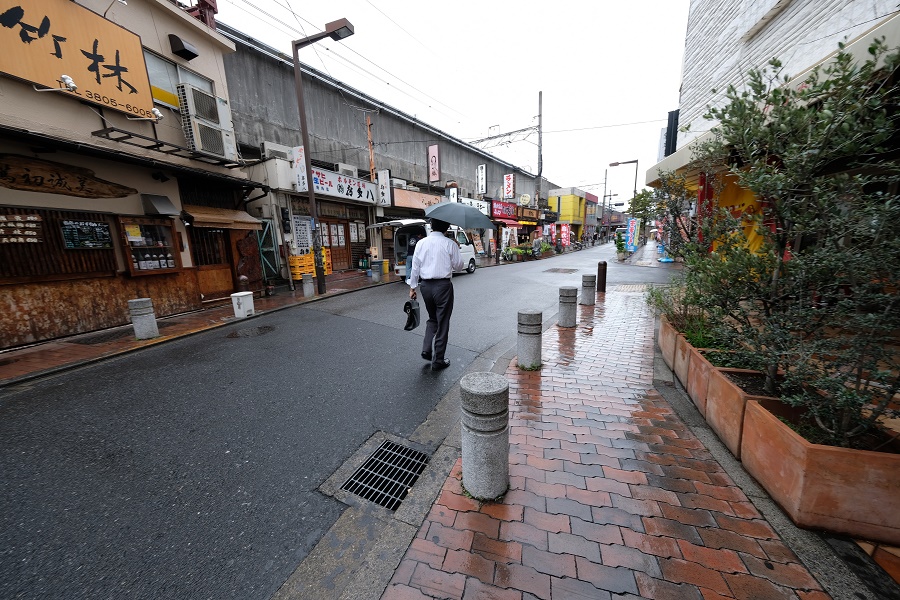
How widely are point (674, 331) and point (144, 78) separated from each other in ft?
39.3

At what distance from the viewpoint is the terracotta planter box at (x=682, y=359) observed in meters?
3.80

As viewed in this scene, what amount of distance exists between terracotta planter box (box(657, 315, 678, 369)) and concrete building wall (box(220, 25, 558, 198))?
1469 centimetres

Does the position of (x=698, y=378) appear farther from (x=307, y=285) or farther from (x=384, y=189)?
(x=384, y=189)

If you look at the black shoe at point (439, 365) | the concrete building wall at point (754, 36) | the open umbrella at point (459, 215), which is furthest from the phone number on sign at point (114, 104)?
the concrete building wall at point (754, 36)

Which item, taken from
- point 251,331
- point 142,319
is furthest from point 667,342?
point 142,319

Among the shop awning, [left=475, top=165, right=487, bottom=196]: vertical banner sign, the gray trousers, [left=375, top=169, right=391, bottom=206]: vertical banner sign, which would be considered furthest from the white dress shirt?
[left=475, top=165, right=487, bottom=196]: vertical banner sign

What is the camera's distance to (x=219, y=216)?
31.7ft

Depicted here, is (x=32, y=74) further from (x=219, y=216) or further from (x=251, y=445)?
(x=251, y=445)

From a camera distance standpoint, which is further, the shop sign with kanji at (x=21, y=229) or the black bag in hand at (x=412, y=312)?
the shop sign with kanji at (x=21, y=229)

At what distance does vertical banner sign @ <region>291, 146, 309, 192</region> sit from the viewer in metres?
11.8

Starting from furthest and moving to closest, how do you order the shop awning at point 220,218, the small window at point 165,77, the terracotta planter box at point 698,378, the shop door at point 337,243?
the shop door at point 337,243 < the shop awning at point 220,218 < the small window at point 165,77 < the terracotta planter box at point 698,378

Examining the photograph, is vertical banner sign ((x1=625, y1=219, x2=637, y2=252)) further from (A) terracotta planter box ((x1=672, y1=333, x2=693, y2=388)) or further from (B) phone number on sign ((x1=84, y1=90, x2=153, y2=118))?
(B) phone number on sign ((x1=84, y1=90, x2=153, y2=118))

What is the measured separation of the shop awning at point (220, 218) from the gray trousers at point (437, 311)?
810cm

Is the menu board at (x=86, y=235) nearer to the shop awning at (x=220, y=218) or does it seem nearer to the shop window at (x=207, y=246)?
the shop awning at (x=220, y=218)
